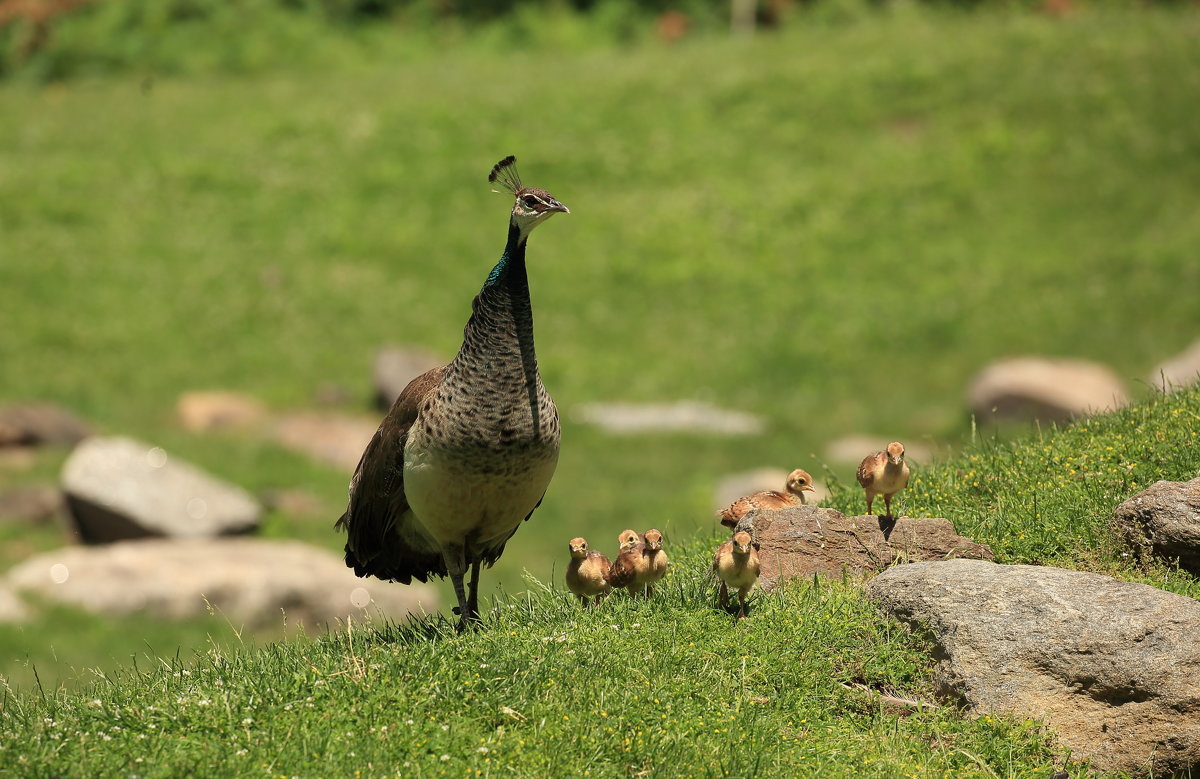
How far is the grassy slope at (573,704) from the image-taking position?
258 inches

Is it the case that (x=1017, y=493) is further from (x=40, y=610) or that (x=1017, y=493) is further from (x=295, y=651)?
(x=40, y=610)

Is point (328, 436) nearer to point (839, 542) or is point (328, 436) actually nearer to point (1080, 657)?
point (839, 542)

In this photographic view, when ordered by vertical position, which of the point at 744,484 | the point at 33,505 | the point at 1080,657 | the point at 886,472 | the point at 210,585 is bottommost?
the point at 210,585

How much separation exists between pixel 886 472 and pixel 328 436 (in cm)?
1728

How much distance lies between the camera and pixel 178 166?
3195 centimetres

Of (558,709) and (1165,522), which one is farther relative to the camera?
(1165,522)

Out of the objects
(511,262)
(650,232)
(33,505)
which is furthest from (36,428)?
(511,262)

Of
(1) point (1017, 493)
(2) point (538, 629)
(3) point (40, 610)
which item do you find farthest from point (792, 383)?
(2) point (538, 629)

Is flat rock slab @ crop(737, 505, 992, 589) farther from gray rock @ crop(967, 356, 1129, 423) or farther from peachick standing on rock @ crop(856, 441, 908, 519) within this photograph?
gray rock @ crop(967, 356, 1129, 423)

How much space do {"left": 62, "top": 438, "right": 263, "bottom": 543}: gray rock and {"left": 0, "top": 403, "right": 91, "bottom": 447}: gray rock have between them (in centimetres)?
282

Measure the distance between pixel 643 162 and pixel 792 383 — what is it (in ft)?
27.9

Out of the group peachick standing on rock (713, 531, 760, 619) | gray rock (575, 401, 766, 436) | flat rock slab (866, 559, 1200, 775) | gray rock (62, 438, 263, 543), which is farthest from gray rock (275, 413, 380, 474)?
flat rock slab (866, 559, 1200, 775)

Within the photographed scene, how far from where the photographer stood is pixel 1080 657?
7.32 m

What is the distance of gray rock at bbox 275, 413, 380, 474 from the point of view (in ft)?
78.2
